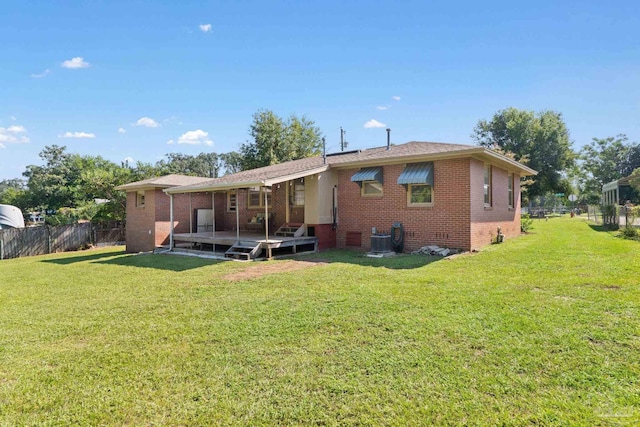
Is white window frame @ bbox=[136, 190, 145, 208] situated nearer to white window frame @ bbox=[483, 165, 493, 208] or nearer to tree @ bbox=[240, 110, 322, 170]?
white window frame @ bbox=[483, 165, 493, 208]

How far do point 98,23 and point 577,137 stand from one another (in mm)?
37933

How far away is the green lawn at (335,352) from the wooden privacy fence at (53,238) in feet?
44.5

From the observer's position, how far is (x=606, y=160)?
56.4 meters

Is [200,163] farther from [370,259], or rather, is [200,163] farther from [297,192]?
[370,259]

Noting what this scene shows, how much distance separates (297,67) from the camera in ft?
60.4

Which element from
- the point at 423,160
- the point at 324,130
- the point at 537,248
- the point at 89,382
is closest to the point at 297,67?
the point at 423,160

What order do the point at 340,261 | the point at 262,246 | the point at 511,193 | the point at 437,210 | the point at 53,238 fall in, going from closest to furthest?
1. the point at 340,261
2. the point at 437,210
3. the point at 262,246
4. the point at 511,193
5. the point at 53,238

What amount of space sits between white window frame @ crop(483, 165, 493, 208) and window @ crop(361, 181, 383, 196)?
375 cm

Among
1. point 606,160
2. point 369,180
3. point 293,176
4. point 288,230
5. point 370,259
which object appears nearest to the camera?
point 370,259

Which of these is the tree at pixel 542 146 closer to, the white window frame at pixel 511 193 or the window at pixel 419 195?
the white window frame at pixel 511 193

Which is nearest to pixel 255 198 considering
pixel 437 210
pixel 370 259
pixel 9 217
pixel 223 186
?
pixel 223 186

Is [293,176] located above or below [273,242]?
above

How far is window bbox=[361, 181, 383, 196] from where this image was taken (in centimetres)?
1252

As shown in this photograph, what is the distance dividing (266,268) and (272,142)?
2771 centimetres
